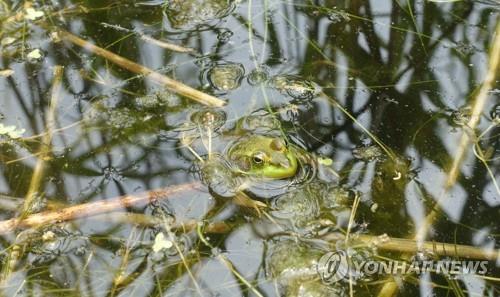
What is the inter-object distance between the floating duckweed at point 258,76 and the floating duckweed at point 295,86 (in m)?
0.04

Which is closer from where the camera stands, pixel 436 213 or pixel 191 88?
pixel 436 213

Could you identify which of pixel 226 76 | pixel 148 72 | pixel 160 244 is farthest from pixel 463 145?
pixel 148 72

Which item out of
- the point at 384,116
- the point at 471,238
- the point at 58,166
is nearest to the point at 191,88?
the point at 58,166

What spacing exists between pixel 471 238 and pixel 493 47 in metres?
0.97

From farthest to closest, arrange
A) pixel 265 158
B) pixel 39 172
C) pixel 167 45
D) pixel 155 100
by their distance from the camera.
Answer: pixel 167 45
pixel 155 100
pixel 39 172
pixel 265 158

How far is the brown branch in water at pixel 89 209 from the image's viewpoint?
2.04 m

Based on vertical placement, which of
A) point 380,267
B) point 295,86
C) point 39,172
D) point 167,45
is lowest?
point 380,267

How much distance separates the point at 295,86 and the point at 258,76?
6.5 inches

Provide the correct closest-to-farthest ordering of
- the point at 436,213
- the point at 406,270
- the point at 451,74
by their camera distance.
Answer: the point at 406,270 < the point at 436,213 < the point at 451,74

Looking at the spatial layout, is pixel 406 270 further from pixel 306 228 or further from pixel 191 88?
pixel 191 88

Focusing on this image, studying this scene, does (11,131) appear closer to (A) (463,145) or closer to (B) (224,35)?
(B) (224,35)

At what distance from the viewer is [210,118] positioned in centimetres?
231

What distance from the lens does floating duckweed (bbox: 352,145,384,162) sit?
6.93ft

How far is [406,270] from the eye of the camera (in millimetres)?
1814
